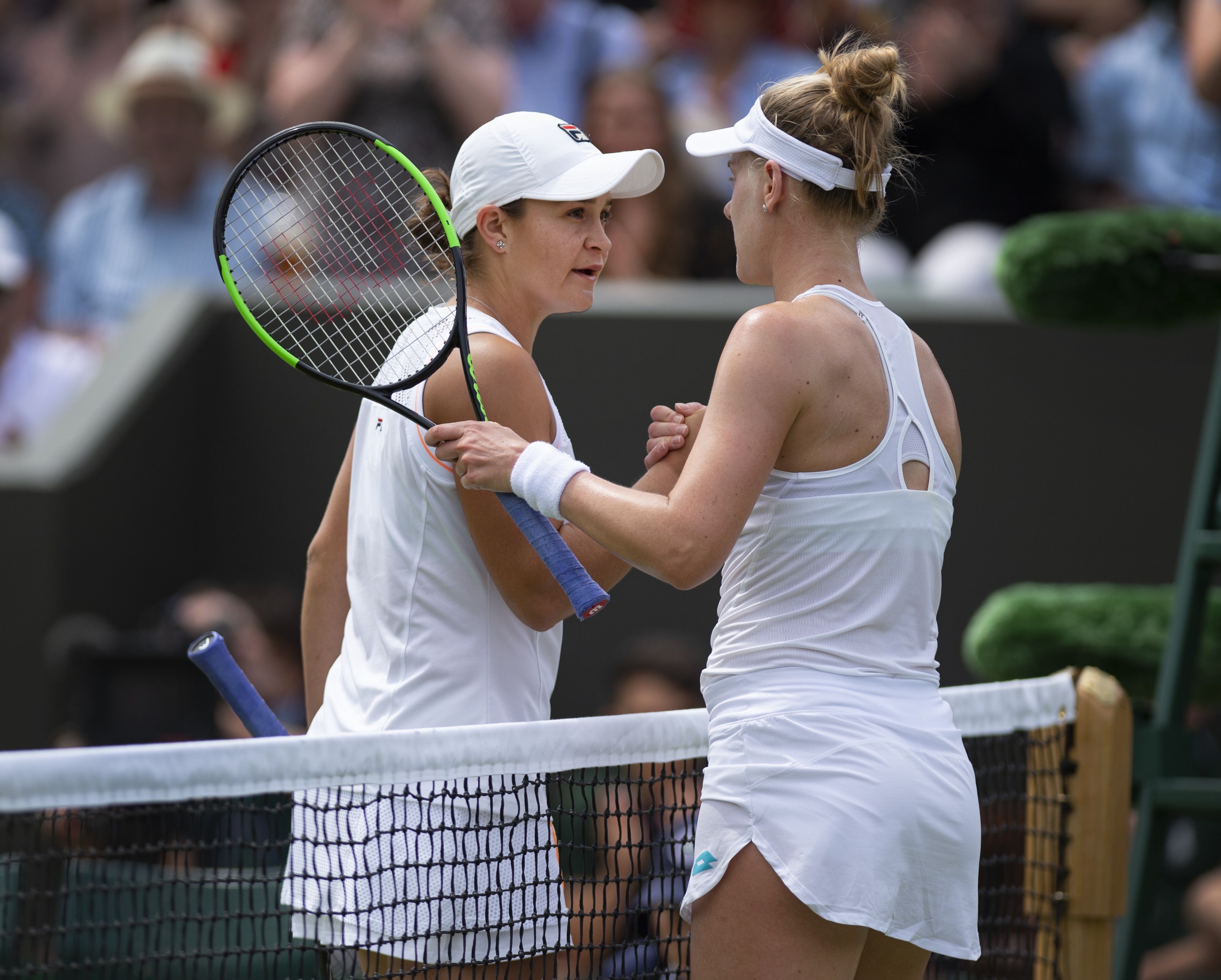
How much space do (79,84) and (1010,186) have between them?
4.81 meters

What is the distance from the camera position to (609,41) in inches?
271

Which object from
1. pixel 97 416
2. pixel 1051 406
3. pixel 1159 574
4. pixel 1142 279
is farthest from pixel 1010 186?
pixel 97 416

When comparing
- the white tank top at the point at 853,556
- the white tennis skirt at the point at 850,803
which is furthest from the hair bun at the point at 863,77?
the white tennis skirt at the point at 850,803

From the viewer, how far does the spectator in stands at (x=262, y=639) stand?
18.1 feet

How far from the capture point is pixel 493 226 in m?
2.28

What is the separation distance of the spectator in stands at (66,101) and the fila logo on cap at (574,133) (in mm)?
6283

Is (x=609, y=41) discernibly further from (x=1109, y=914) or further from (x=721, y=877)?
(x=721, y=877)

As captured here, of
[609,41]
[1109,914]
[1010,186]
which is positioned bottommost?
[1109,914]

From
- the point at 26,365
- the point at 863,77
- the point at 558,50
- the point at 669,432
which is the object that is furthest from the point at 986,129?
the point at 669,432

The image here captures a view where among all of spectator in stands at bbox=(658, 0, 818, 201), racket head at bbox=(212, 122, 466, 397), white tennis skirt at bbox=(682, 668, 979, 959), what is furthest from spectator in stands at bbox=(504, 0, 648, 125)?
white tennis skirt at bbox=(682, 668, 979, 959)

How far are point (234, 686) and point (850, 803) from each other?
947 mm

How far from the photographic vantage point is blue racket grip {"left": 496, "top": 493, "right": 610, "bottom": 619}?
6.80ft

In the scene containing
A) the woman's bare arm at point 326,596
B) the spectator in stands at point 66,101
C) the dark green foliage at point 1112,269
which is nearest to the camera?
the woman's bare arm at point 326,596

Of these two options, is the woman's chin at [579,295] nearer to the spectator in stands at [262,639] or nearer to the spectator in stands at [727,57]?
the spectator in stands at [262,639]
